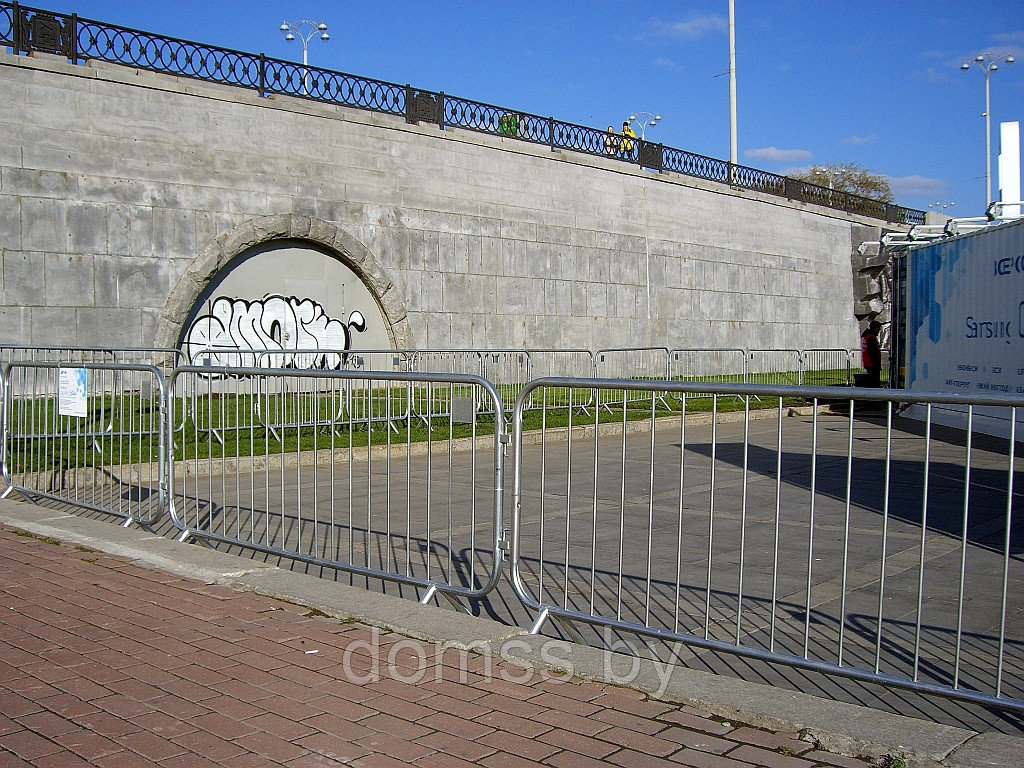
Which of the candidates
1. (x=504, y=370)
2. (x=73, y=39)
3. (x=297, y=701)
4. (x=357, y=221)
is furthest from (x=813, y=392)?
(x=357, y=221)

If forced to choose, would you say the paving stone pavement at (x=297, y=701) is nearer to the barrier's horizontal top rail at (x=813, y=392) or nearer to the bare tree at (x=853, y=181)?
the barrier's horizontal top rail at (x=813, y=392)

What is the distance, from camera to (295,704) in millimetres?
3902

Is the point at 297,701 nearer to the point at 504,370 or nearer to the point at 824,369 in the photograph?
the point at 504,370

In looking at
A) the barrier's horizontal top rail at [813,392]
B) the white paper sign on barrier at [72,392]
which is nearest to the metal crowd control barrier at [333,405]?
the white paper sign on barrier at [72,392]

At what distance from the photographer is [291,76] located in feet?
62.5

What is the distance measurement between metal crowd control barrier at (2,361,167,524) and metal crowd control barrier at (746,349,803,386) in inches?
637

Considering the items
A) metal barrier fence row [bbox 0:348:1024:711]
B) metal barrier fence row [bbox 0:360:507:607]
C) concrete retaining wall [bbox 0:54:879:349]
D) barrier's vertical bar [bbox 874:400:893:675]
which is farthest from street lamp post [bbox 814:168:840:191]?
barrier's vertical bar [bbox 874:400:893:675]

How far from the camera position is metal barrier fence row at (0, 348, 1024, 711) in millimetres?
4672

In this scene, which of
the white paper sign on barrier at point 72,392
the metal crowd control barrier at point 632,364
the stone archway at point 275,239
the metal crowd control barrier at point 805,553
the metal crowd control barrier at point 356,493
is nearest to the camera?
the metal crowd control barrier at point 805,553

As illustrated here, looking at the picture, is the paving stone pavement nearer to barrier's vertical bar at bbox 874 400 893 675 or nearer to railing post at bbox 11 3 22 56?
barrier's vertical bar at bbox 874 400 893 675

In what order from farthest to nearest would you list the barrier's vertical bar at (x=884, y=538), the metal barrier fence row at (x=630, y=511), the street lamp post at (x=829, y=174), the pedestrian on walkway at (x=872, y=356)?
the street lamp post at (x=829, y=174) < the pedestrian on walkway at (x=872, y=356) < the metal barrier fence row at (x=630, y=511) < the barrier's vertical bar at (x=884, y=538)

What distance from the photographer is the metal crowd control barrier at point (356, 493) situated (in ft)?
19.2

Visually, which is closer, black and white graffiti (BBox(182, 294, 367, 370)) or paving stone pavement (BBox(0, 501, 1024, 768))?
paving stone pavement (BBox(0, 501, 1024, 768))

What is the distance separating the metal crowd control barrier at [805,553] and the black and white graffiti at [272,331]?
7.27m
